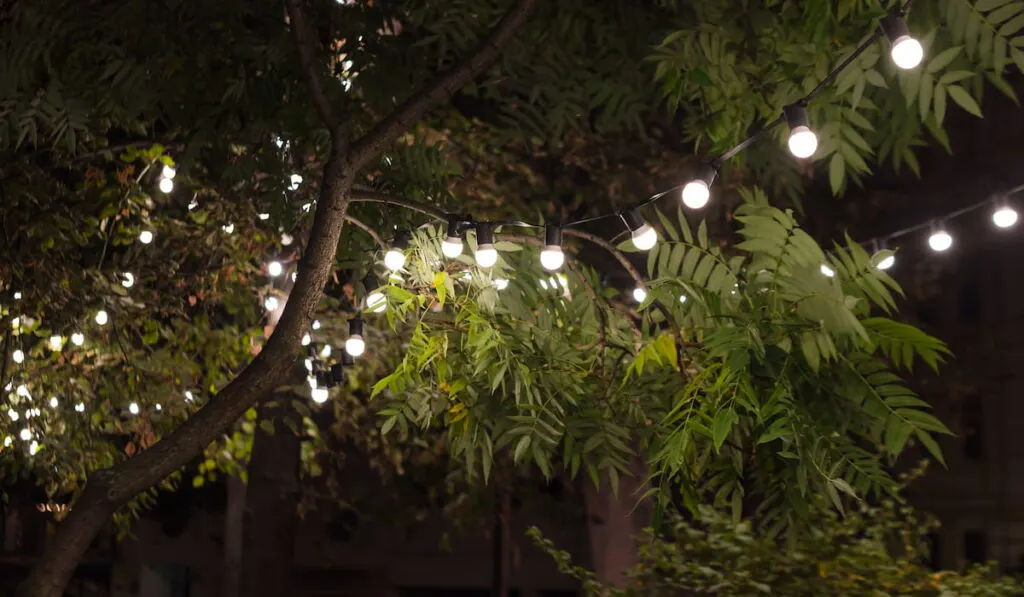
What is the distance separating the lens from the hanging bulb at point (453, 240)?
492 centimetres

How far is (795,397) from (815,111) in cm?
159

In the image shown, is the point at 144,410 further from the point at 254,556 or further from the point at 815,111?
the point at 815,111

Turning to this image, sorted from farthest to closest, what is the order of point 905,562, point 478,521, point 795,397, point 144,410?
point 478,521, point 144,410, point 905,562, point 795,397

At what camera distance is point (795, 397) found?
12.8 feet

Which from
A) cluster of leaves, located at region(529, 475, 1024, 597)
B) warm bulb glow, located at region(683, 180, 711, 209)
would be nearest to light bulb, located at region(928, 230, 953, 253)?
cluster of leaves, located at region(529, 475, 1024, 597)

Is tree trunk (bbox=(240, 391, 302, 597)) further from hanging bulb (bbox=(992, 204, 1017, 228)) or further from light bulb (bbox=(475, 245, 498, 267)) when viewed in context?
hanging bulb (bbox=(992, 204, 1017, 228))

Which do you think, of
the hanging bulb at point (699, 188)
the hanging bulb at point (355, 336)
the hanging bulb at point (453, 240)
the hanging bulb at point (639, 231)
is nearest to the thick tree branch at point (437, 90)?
the hanging bulb at point (453, 240)

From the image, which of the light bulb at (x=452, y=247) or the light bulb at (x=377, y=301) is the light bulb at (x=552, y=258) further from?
the light bulb at (x=377, y=301)

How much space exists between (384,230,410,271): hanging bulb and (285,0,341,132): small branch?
53 centimetres

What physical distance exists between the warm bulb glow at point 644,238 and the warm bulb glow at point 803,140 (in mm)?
679

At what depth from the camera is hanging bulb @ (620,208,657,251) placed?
462cm

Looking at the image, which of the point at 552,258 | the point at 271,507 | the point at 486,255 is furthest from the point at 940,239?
the point at 271,507

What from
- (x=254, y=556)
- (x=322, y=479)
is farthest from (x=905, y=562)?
(x=322, y=479)

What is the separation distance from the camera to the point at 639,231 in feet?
15.3
